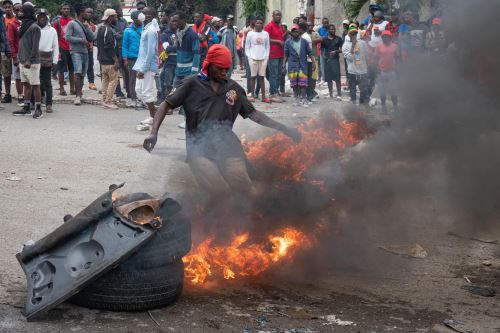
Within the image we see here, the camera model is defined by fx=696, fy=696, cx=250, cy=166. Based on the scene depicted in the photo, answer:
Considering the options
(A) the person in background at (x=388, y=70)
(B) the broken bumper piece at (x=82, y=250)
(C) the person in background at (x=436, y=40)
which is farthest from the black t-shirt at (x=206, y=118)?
(C) the person in background at (x=436, y=40)

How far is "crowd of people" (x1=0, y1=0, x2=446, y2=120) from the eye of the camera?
12188 millimetres

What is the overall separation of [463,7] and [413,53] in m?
0.90

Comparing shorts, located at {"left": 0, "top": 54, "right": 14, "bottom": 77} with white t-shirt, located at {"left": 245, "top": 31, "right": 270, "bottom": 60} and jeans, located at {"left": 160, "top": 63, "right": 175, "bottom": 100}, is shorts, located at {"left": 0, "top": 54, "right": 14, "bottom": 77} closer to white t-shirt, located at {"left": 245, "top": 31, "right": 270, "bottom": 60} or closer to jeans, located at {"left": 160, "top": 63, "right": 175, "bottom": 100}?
jeans, located at {"left": 160, "top": 63, "right": 175, "bottom": 100}

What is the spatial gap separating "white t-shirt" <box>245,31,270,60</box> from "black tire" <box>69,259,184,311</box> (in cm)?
1190

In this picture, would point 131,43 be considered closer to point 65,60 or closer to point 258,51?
point 65,60

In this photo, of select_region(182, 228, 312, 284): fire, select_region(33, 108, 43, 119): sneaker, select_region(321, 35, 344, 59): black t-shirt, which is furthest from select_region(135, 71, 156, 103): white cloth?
select_region(182, 228, 312, 284): fire

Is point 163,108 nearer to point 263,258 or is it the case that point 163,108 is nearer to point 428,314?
point 263,258

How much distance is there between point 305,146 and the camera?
604 centimetres

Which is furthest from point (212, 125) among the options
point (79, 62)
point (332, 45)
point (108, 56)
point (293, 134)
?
point (332, 45)

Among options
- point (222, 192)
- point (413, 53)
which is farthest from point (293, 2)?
point (222, 192)

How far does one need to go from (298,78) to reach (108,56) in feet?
14.2

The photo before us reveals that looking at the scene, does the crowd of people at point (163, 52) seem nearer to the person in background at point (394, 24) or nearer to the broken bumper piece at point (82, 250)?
the person in background at point (394, 24)

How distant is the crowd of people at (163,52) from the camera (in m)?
12.2

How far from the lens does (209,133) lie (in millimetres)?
5793
